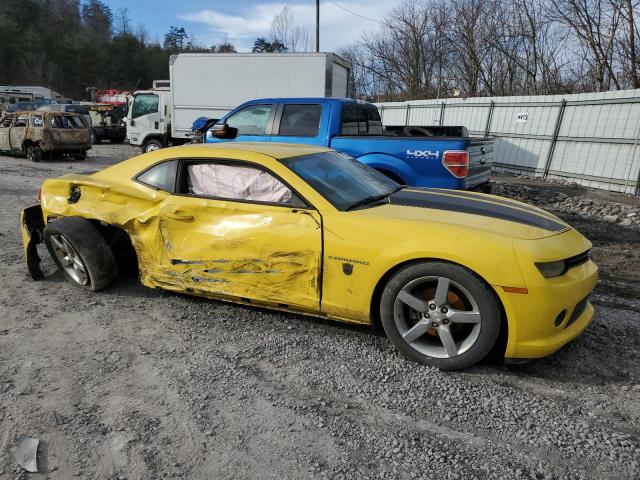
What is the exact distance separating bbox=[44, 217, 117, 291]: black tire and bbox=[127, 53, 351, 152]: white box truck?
897 cm

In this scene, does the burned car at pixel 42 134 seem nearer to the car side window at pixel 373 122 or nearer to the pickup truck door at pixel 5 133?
the pickup truck door at pixel 5 133

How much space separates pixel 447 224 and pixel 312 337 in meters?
1.34

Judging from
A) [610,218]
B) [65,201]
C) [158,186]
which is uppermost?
[158,186]

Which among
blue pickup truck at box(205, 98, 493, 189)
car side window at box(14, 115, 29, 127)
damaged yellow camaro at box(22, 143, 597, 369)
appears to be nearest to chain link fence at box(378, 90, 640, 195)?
blue pickup truck at box(205, 98, 493, 189)

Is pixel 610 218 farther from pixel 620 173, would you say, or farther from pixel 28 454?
pixel 28 454

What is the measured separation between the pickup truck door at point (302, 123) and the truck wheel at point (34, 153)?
1153 centimetres

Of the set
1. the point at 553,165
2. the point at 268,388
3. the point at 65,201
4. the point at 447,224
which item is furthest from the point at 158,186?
the point at 553,165

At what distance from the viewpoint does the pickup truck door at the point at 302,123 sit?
22.0ft

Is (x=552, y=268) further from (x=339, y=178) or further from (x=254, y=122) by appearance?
(x=254, y=122)

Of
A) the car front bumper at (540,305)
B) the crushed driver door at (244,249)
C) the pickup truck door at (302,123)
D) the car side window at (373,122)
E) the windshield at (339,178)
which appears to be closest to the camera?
the car front bumper at (540,305)

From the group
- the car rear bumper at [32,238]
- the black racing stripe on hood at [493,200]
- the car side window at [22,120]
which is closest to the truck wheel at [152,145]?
the car side window at [22,120]

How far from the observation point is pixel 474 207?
11.6ft

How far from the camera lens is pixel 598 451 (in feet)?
7.58

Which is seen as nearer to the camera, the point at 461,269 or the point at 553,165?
the point at 461,269
